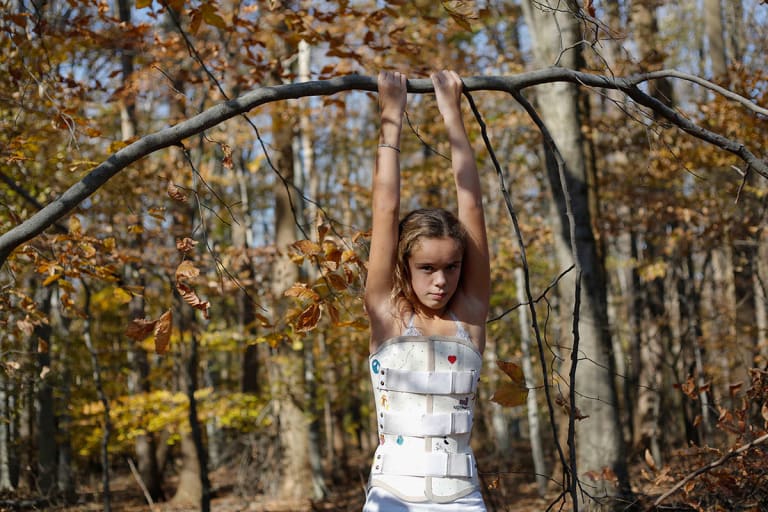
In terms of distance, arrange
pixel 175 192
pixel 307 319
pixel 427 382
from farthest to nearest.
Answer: pixel 307 319 < pixel 175 192 < pixel 427 382

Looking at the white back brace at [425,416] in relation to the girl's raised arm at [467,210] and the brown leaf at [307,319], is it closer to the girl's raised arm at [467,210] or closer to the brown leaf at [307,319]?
the girl's raised arm at [467,210]

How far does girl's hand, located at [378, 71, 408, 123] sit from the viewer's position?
7.77 ft

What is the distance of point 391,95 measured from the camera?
2.37 metres

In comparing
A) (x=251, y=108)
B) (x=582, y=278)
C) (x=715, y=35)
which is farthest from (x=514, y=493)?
(x=251, y=108)

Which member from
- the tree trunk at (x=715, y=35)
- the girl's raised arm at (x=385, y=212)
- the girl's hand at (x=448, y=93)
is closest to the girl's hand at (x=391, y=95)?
the girl's raised arm at (x=385, y=212)

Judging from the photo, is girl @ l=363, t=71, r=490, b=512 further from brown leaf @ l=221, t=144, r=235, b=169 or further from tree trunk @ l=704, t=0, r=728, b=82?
tree trunk @ l=704, t=0, r=728, b=82

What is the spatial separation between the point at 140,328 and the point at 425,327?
0.96 m

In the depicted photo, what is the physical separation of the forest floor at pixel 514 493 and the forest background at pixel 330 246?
0.14ft

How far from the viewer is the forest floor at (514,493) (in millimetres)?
3398

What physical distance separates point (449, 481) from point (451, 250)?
26.6 inches

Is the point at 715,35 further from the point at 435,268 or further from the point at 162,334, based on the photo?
the point at 162,334

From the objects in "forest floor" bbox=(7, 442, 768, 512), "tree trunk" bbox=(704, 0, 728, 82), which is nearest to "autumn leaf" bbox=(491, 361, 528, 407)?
"forest floor" bbox=(7, 442, 768, 512)

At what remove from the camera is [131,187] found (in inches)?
349

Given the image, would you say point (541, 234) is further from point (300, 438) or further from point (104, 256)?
point (104, 256)
